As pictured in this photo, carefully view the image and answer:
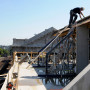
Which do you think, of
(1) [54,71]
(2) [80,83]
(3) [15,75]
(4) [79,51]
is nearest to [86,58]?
(4) [79,51]

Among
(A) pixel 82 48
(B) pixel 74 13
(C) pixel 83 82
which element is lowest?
(C) pixel 83 82

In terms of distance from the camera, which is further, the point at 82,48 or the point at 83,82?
the point at 82,48

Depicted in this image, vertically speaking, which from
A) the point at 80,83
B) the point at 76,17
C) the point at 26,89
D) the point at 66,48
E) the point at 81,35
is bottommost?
the point at 26,89

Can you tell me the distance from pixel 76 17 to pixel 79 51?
343cm

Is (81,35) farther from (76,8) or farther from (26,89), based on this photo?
(26,89)

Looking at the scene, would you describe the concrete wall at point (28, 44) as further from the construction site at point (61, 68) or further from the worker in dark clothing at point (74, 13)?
the worker in dark clothing at point (74, 13)

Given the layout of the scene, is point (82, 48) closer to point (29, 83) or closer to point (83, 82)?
point (29, 83)

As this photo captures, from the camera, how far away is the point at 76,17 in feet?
39.3

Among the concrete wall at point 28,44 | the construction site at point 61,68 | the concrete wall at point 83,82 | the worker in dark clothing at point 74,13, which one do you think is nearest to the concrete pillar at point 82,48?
the construction site at point 61,68

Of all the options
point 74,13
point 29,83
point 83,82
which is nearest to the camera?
point 83,82

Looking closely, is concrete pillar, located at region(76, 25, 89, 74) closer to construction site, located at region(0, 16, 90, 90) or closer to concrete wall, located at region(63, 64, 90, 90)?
construction site, located at region(0, 16, 90, 90)

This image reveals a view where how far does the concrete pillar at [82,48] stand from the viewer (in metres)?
9.87

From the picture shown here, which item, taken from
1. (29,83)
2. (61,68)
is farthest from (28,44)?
(29,83)

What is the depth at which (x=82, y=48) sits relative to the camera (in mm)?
9961
